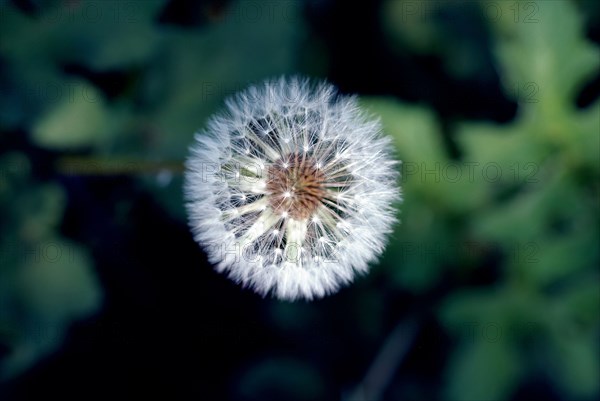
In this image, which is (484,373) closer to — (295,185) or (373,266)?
(373,266)

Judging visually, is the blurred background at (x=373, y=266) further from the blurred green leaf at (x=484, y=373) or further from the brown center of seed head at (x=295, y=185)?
the brown center of seed head at (x=295, y=185)

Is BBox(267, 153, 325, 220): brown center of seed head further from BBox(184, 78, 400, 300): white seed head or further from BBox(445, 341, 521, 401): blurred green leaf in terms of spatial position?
BBox(445, 341, 521, 401): blurred green leaf

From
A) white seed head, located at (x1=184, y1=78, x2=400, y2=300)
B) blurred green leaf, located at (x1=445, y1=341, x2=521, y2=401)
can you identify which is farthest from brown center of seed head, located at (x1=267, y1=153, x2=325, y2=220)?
blurred green leaf, located at (x1=445, y1=341, x2=521, y2=401)

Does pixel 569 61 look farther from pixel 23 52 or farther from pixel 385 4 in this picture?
pixel 23 52

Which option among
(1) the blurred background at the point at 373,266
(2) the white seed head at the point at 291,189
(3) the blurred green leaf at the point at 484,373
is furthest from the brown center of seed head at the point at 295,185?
(3) the blurred green leaf at the point at 484,373

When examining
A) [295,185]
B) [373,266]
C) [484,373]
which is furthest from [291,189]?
[484,373]

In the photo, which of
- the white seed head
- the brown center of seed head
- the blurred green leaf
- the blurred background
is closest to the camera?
the white seed head

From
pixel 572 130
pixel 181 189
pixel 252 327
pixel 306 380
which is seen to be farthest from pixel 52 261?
pixel 572 130
